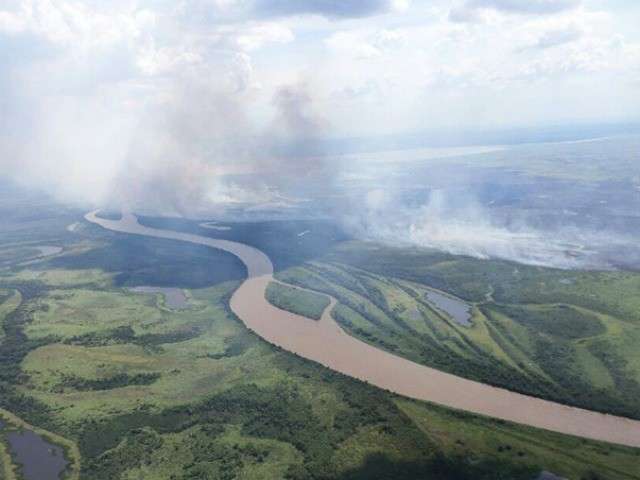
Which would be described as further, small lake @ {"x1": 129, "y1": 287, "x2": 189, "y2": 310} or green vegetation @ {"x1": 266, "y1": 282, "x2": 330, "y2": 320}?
small lake @ {"x1": 129, "y1": 287, "x2": 189, "y2": 310}

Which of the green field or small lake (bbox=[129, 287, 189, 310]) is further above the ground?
small lake (bbox=[129, 287, 189, 310])

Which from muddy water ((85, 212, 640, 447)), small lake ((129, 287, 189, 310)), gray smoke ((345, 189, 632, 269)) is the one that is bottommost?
muddy water ((85, 212, 640, 447))

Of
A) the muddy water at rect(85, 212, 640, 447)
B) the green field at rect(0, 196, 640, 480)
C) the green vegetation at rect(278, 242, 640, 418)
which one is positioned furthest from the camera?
the green vegetation at rect(278, 242, 640, 418)

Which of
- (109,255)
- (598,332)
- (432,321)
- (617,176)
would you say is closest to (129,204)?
(109,255)

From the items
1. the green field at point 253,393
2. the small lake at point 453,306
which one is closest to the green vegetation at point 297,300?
the green field at point 253,393

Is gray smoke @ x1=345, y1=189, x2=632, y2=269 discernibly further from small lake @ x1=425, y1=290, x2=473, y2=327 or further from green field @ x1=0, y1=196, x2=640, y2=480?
green field @ x1=0, y1=196, x2=640, y2=480

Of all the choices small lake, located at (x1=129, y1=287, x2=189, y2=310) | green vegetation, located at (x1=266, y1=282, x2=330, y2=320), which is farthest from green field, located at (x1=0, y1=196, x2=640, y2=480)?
small lake, located at (x1=129, y1=287, x2=189, y2=310)

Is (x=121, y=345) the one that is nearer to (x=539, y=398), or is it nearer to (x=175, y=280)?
(x=175, y=280)

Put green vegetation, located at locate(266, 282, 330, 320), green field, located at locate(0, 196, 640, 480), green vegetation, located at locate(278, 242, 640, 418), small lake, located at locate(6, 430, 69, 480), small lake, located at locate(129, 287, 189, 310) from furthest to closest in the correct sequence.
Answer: small lake, located at locate(129, 287, 189, 310), green vegetation, located at locate(266, 282, 330, 320), green vegetation, located at locate(278, 242, 640, 418), small lake, located at locate(6, 430, 69, 480), green field, located at locate(0, 196, 640, 480)
